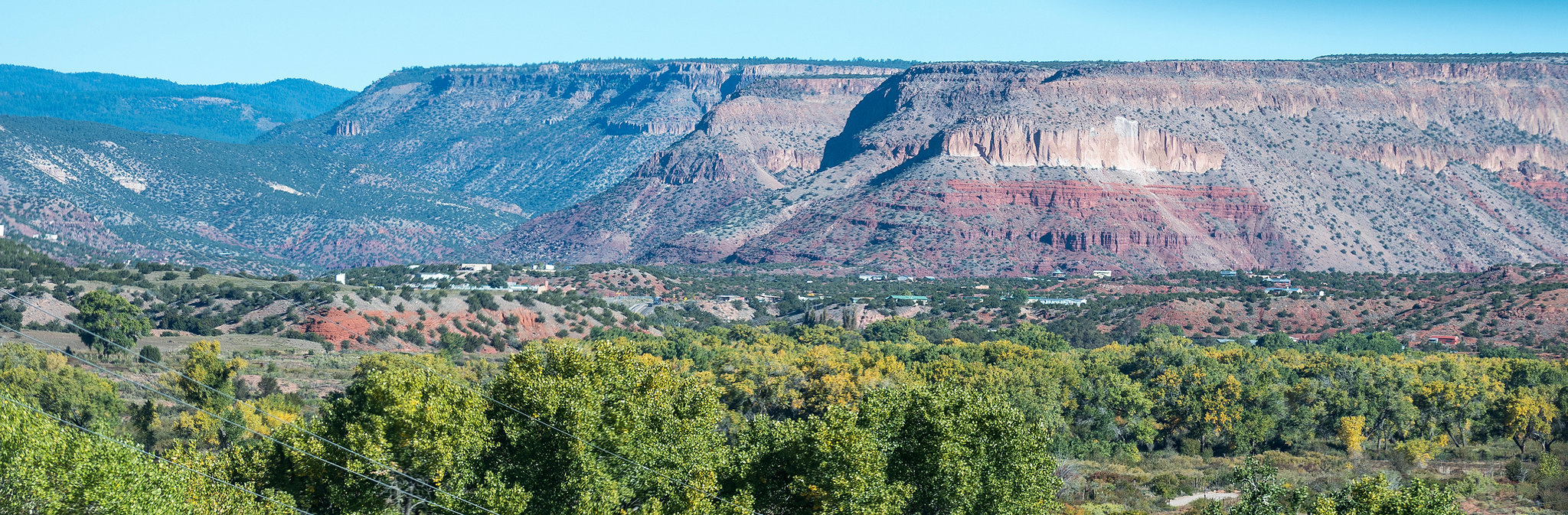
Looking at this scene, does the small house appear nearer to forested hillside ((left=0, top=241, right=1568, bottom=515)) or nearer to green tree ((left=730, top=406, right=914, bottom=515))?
forested hillside ((left=0, top=241, right=1568, bottom=515))

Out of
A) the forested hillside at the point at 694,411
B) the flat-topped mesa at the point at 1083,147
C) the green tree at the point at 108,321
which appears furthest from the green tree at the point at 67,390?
the flat-topped mesa at the point at 1083,147

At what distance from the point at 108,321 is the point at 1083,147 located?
131468 mm

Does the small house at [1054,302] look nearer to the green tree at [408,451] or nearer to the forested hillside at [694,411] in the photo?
the forested hillside at [694,411]

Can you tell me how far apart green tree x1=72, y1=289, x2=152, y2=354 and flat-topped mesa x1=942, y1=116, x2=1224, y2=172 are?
400 feet

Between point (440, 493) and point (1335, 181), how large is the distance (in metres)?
177

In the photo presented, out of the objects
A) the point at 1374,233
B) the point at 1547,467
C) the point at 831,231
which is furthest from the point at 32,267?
the point at 1374,233

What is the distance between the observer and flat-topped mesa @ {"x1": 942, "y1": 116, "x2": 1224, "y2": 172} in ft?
614

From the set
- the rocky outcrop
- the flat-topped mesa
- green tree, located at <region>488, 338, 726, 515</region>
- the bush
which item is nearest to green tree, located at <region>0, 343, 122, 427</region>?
the bush

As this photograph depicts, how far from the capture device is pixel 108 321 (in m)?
76.8

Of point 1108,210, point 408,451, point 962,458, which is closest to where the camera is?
point 962,458

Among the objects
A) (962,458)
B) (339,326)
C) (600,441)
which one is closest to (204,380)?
(600,441)

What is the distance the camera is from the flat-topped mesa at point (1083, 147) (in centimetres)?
18725

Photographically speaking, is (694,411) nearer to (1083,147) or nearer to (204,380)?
(204,380)

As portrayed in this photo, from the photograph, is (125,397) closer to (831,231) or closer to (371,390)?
(371,390)
